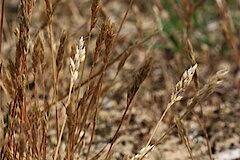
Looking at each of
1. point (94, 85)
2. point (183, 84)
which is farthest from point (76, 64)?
point (94, 85)

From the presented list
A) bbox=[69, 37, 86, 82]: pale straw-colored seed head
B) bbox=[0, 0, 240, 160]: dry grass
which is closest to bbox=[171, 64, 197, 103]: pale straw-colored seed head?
bbox=[0, 0, 240, 160]: dry grass

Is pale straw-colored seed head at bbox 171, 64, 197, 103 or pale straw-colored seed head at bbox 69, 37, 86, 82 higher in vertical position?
pale straw-colored seed head at bbox 69, 37, 86, 82

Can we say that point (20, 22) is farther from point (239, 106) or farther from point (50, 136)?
point (239, 106)

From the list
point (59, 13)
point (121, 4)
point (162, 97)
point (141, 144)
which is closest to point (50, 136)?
point (141, 144)

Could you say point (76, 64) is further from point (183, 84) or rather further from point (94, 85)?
point (94, 85)

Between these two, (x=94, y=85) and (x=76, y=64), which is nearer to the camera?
(x=76, y=64)

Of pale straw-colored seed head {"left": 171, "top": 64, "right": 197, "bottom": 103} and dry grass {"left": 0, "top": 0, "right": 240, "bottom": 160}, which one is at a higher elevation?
dry grass {"left": 0, "top": 0, "right": 240, "bottom": 160}

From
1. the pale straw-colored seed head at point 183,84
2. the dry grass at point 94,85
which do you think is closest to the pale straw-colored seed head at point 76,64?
the dry grass at point 94,85

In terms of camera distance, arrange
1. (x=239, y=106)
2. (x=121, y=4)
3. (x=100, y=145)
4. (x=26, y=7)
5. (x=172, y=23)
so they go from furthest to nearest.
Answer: (x=121, y=4)
(x=172, y=23)
(x=239, y=106)
(x=100, y=145)
(x=26, y=7)

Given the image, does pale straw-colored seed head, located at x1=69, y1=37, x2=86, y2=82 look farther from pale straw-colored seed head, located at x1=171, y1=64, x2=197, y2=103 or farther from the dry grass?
pale straw-colored seed head, located at x1=171, y1=64, x2=197, y2=103

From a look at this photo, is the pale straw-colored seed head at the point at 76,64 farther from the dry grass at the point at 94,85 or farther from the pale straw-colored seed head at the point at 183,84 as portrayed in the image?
the pale straw-colored seed head at the point at 183,84

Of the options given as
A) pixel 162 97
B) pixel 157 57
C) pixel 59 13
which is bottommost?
pixel 162 97
